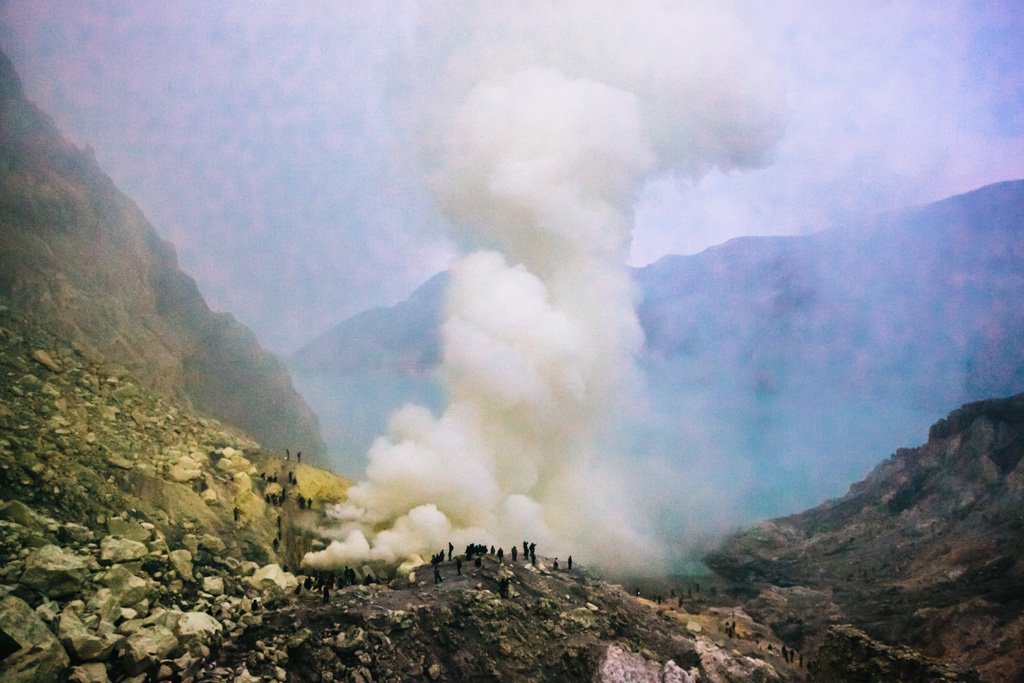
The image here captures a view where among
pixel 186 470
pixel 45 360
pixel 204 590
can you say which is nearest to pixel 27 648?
pixel 204 590

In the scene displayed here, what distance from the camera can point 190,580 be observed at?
27.7 metres

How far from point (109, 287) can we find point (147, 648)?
143 ft

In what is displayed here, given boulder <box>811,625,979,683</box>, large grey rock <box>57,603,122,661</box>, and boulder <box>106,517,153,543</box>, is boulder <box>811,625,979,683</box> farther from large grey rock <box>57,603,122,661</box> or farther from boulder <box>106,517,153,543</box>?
boulder <box>106,517,153,543</box>

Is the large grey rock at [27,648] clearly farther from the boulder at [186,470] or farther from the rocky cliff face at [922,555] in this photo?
the rocky cliff face at [922,555]

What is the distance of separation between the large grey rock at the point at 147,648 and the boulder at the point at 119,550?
4085mm

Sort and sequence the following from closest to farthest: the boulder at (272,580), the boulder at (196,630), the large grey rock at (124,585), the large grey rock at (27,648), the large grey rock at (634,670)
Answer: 1. the large grey rock at (27,648)
2. the boulder at (196,630)
3. the large grey rock at (124,585)
4. the large grey rock at (634,670)
5. the boulder at (272,580)

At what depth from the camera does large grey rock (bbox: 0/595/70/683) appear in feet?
61.8

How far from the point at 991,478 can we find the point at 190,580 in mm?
74821

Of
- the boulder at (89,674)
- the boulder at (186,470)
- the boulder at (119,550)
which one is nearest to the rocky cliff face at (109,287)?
the boulder at (186,470)

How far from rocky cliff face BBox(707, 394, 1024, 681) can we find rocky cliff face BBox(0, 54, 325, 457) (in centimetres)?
5808

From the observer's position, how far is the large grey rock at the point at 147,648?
21188 mm

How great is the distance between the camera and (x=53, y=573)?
22.5 m

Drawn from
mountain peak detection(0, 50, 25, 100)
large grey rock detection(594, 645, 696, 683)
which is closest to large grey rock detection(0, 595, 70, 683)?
large grey rock detection(594, 645, 696, 683)

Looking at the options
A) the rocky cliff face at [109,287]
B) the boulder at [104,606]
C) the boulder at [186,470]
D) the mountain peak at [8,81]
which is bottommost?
the boulder at [104,606]
